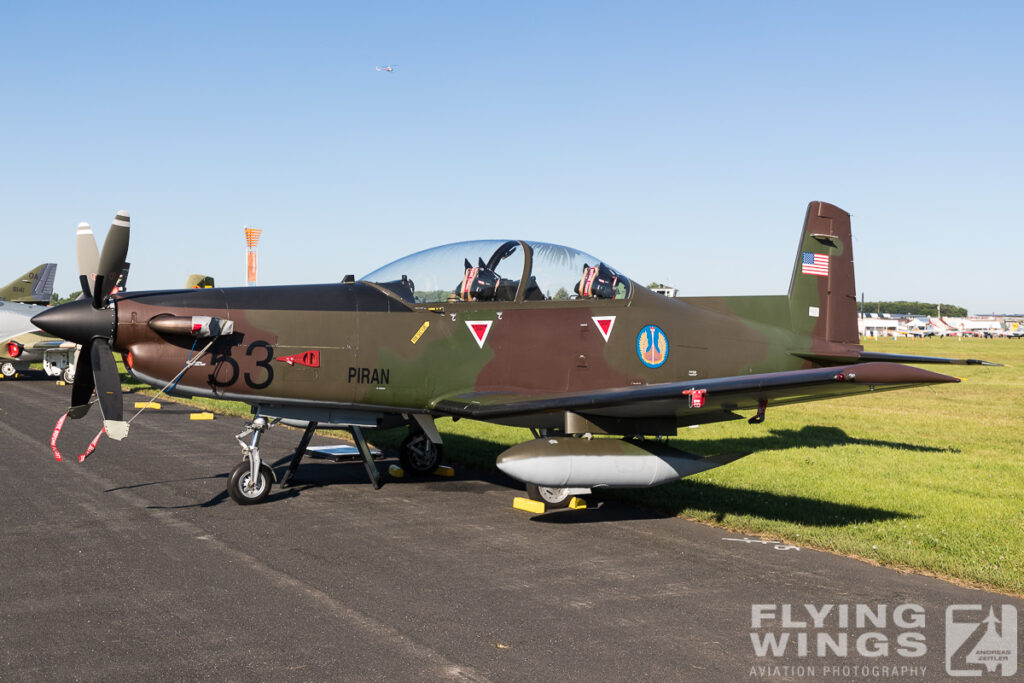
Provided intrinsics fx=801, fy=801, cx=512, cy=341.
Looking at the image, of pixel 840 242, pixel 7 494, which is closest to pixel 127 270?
pixel 7 494

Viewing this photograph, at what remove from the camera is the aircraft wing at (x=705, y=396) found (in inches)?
253

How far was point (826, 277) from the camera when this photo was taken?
497 inches

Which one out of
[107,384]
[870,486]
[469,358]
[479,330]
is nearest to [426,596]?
[469,358]

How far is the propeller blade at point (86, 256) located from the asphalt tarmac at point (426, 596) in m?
2.37

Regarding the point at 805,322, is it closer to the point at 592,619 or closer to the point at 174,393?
the point at 592,619

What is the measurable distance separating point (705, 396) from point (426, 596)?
3164mm

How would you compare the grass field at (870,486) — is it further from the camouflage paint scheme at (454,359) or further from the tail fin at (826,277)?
the tail fin at (826,277)

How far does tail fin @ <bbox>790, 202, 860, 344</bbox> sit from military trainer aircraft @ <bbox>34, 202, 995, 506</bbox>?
2170mm

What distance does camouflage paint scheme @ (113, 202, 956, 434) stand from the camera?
799 centimetres

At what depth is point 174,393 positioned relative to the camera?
326 inches

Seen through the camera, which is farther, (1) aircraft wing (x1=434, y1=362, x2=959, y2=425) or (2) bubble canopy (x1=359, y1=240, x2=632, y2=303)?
(2) bubble canopy (x1=359, y1=240, x2=632, y2=303)

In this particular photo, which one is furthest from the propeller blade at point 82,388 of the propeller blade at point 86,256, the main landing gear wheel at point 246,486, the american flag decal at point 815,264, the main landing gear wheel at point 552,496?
the american flag decal at point 815,264

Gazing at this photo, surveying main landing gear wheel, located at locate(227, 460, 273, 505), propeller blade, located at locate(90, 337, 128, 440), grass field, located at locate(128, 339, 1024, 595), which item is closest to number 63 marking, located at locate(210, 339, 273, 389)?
propeller blade, located at locate(90, 337, 128, 440)

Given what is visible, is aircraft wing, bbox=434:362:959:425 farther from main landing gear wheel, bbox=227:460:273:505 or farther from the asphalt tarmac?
main landing gear wheel, bbox=227:460:273:505
